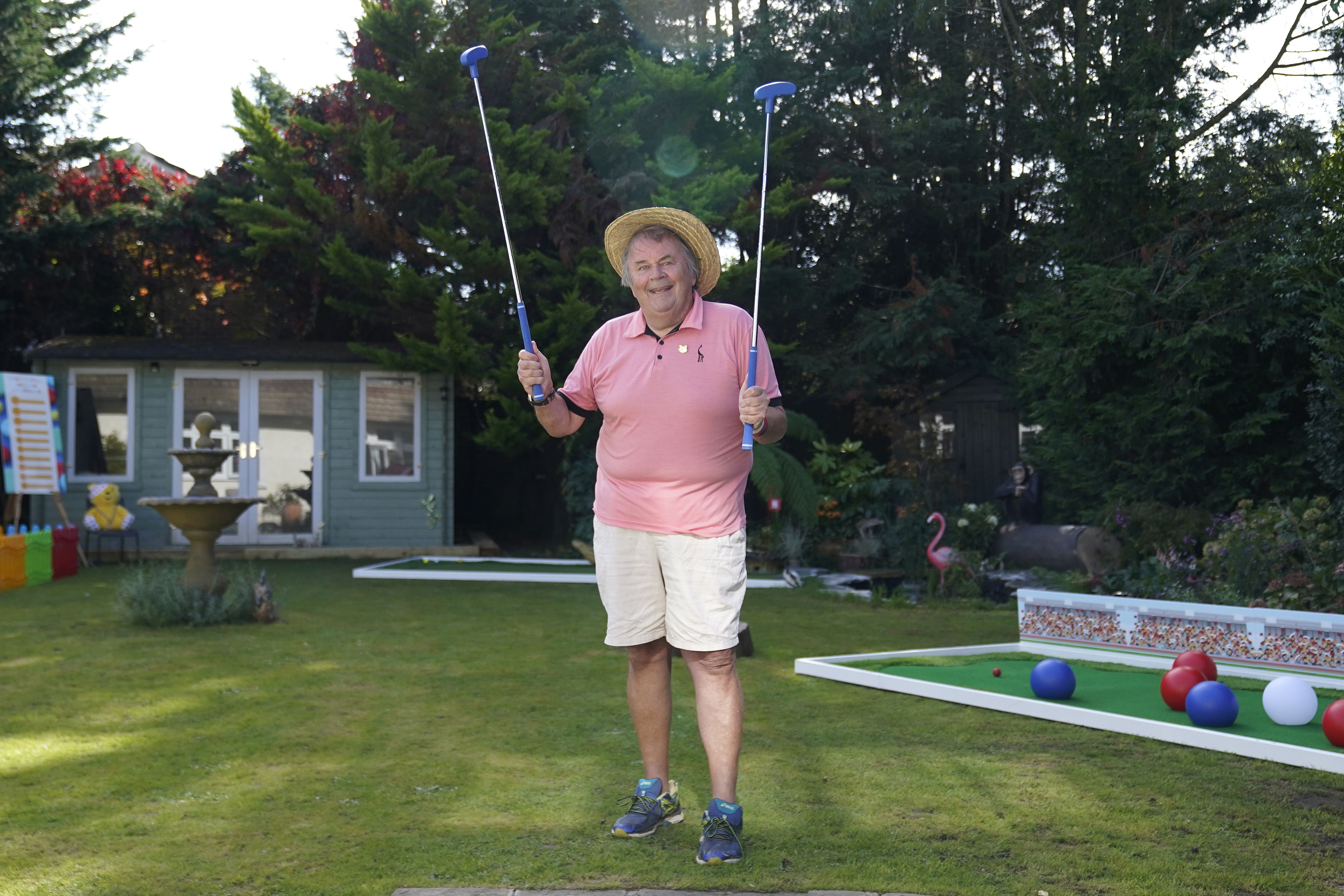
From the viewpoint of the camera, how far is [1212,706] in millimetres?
4367

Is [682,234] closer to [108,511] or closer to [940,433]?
[108,511]

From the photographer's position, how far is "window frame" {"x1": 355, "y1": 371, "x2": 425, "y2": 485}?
1383cm

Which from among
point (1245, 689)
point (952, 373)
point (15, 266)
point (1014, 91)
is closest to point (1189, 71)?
point (1014, 91)

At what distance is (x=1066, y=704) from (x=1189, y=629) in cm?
152

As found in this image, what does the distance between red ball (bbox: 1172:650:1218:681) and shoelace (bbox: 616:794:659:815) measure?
2872mm

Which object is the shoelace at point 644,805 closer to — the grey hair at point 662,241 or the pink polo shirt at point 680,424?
the pink polo shirt at point 680,424

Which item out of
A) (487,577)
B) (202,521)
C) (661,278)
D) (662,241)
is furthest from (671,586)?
(487,577)

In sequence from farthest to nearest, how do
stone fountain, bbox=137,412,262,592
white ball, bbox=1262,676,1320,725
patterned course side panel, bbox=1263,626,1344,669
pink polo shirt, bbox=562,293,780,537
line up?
stone fountain, bbox=137,412,262,592, patterned course side panel, bbox=1263,626,1344,669, white ball, bbox=1262,676,1320,725, pink polo shirt, bbox=562,293,780,537

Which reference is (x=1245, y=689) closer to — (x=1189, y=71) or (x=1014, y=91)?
(x=1189, y=71)

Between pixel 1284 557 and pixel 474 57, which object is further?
pixel 1284 557

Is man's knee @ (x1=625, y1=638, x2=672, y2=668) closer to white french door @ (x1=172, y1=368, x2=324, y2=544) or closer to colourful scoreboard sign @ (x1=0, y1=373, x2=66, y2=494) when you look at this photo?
colourful scoreboard sign @ (x1=0, y1=373, x2=66, y2=494)

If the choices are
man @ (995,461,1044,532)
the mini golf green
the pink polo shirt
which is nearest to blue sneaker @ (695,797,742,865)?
the pink polo shirt

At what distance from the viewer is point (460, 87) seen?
534 inches

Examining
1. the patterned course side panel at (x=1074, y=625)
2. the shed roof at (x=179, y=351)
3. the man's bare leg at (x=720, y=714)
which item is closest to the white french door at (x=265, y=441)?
the shed roof at (x=179, y=351)
